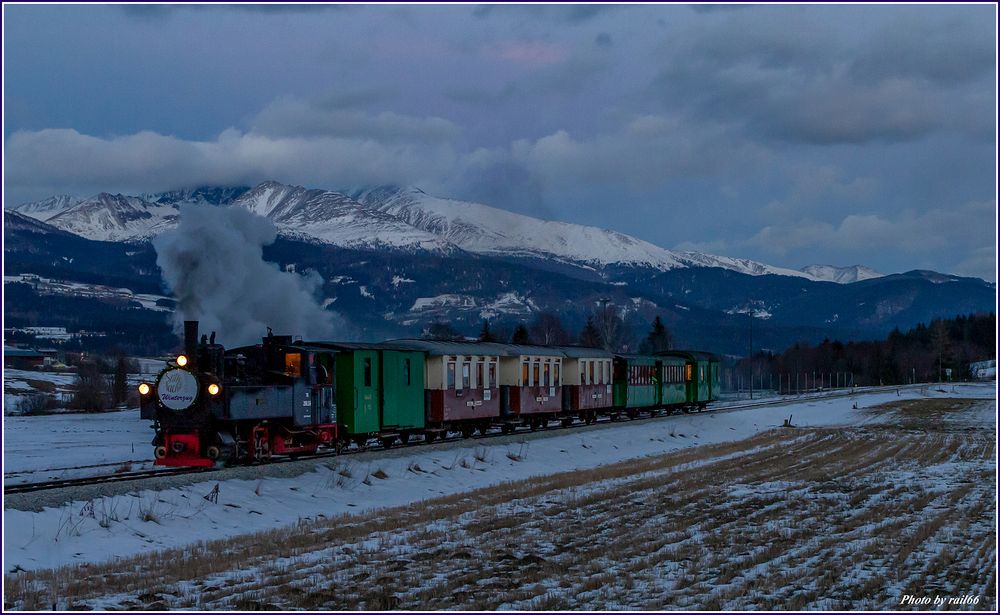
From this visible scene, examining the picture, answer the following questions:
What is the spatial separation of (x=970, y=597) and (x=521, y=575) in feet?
20.4

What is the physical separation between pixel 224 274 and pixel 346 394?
97.8 ft

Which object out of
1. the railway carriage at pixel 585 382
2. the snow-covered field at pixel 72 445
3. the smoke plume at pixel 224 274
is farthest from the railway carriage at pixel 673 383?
the snow-covered field at pixel 72 445

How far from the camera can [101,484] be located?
24.5 meters

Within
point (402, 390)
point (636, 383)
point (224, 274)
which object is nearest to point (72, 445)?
point (402, 390)

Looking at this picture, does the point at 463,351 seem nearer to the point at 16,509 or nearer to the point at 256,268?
the point at 16,509

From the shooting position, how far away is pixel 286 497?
26.2 meters

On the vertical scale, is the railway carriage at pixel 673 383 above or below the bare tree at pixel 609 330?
below

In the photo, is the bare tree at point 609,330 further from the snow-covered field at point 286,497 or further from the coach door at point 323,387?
the coach door at point 323,387

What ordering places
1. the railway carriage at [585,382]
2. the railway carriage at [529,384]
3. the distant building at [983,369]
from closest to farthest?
the railway carriage at [529,384]
the railway carriage at [585,382]
the distant building at [983,369]

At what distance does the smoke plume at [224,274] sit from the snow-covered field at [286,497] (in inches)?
440

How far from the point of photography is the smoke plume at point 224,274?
5606 cm

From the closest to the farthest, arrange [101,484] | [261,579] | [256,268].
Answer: [261,579] → [101,484] → [256,268]

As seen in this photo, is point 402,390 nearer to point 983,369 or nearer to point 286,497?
point 286,497

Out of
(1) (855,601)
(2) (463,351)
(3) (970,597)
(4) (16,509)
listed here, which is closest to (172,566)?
(4) (16,509)
